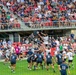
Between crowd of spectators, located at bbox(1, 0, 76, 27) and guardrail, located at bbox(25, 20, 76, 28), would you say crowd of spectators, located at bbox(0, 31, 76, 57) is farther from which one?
crowd of spectators, located at bbox(1, 0, 76, 27)

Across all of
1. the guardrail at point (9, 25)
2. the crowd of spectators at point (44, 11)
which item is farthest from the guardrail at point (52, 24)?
the guardrail at point (9, 25)

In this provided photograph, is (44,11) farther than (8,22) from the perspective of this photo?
Yes

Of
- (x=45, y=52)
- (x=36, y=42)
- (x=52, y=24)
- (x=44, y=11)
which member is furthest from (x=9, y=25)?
(x=45, y=52)

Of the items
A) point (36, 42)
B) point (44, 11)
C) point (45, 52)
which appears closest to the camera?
point (45, 52)

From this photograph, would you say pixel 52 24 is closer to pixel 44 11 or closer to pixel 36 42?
pixel 44 11

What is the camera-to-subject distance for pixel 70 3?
43812 mm

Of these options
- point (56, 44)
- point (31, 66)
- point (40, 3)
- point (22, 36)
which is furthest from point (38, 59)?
point (40, 3)

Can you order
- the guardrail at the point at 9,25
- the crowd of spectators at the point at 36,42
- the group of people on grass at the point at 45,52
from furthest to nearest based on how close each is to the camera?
the guardrail at the point at 9,25 < the crowd of spectators at the point at 36,42 < the group of people on grass at the point at 45,52

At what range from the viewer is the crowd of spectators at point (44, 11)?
1543 inches

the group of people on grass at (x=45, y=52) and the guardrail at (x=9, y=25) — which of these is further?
the guardrail at (x=9, y=25)

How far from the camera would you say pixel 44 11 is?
41.4 meters

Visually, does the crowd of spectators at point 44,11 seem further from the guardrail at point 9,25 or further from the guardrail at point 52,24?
the guardrail at point 9,25

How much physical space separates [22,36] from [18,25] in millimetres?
2449

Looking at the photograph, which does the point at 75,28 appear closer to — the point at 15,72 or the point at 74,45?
the point at 74,45
